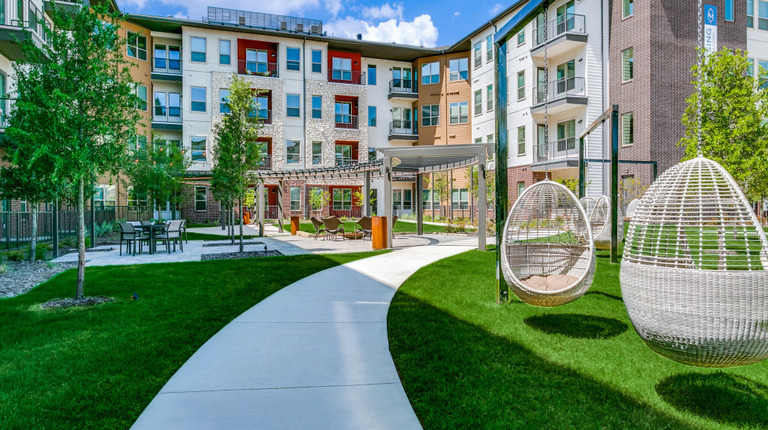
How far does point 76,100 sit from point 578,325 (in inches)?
293

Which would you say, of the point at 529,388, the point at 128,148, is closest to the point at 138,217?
the point at 128,148

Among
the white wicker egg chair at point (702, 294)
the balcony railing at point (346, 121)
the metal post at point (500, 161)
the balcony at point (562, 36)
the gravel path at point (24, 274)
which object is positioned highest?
the balcony at point (562, 36)

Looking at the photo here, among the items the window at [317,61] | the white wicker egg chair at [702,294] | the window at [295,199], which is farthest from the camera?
the window at [295,199]

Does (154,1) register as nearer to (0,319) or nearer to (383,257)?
(383,257)

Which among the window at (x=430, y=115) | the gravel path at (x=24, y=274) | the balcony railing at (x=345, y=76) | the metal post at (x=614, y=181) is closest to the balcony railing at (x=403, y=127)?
the window at (x=430, y=115)

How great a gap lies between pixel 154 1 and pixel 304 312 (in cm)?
4012

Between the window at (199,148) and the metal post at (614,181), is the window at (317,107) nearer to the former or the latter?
the window at (199,148)

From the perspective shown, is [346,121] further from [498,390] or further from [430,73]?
[498,390]

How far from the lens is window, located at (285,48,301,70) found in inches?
1388

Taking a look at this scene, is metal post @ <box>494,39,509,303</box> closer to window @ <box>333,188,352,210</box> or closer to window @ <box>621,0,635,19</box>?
window @ <box>621,0,635,19</box>

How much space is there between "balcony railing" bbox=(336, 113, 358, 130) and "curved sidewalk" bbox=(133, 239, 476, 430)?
104 ft

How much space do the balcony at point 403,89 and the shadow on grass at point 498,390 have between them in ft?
112

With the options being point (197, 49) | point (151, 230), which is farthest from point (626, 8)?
point (197, 49)

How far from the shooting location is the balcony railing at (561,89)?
25141 millimetres
